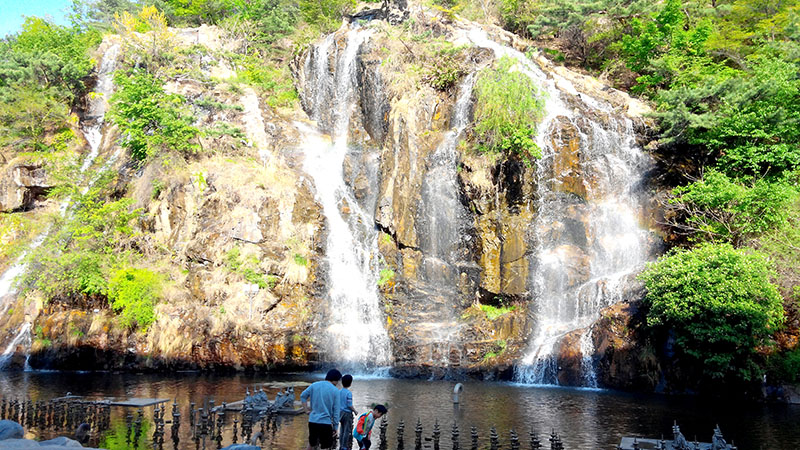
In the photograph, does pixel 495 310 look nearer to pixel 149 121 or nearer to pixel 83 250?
pixel 83 250

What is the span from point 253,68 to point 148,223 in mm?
18664

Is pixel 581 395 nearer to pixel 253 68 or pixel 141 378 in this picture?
pixel 141 378

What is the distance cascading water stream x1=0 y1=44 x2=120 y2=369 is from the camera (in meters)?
27.3

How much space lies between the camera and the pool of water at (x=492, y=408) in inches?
525

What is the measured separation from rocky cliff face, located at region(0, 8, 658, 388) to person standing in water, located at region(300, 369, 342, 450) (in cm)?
1604

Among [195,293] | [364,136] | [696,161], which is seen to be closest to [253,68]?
[364,136]

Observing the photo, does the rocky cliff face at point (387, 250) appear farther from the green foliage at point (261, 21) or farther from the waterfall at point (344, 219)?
the green foliage at point (261, 21)

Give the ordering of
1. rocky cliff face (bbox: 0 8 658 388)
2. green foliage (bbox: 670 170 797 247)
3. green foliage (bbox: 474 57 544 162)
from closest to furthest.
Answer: green foliage (bbox: 670 170 797 247) < rocky cliff face (bbox: 0 8 658 388) < green foliage (bbox: 474 57 544 162)

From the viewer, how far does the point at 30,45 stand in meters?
42.7

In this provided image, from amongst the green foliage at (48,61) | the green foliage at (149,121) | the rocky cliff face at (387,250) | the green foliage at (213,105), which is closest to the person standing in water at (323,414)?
the rocky cliff face at (387,250)

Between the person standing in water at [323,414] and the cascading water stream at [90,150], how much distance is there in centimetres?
2529

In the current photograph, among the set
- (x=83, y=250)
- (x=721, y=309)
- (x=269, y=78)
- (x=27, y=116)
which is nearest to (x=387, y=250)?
(x=721, y=309)

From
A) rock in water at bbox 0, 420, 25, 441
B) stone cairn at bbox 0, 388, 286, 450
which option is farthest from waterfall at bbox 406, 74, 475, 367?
rock in water at bbox 0, 420, 25, 441

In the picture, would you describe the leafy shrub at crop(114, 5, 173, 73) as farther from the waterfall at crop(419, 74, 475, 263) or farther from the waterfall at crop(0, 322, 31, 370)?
the waterfall at crop(419, 74, 475, 263)
